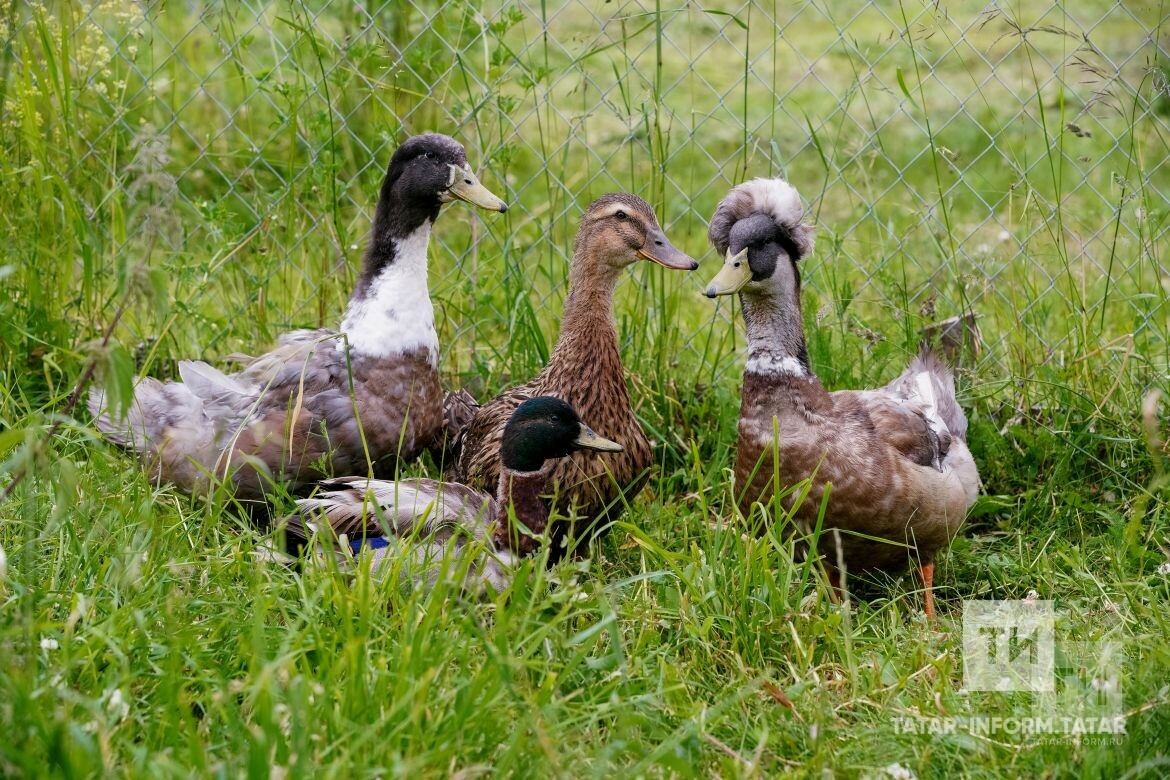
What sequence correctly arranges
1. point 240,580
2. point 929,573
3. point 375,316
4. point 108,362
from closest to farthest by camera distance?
point 108,362 → point 240,580 → point 929,573 → point 375,316

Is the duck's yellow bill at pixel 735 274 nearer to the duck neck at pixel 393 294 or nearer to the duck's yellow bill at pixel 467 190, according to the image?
the duck's yellow bill at pixel 467 190

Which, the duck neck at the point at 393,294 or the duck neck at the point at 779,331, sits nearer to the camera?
the duck neck at the point at 779,331

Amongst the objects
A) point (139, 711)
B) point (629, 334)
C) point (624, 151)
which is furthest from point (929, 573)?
point (624, 151)

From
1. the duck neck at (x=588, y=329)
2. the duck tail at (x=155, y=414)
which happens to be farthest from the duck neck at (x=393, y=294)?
the duck tail at (x=155, y=414)

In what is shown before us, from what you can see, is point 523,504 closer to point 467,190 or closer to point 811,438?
point 811,438

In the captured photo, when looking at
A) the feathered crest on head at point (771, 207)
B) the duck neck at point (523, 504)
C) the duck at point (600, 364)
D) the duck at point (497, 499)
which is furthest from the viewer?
the duck at point (600, 364)

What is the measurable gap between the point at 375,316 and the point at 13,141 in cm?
149

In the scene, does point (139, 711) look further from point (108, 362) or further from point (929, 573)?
point (929, 573)

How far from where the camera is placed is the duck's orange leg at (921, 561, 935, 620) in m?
3.38

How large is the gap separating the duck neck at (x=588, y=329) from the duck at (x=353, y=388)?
1.10 feet

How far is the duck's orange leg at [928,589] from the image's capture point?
11.1ft

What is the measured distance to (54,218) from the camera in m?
4.15

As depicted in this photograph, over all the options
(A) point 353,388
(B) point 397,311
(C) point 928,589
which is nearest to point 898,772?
(C) point 928,589

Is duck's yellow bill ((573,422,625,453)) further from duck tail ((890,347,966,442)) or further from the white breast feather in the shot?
duck tail ((890,347,966,442))
